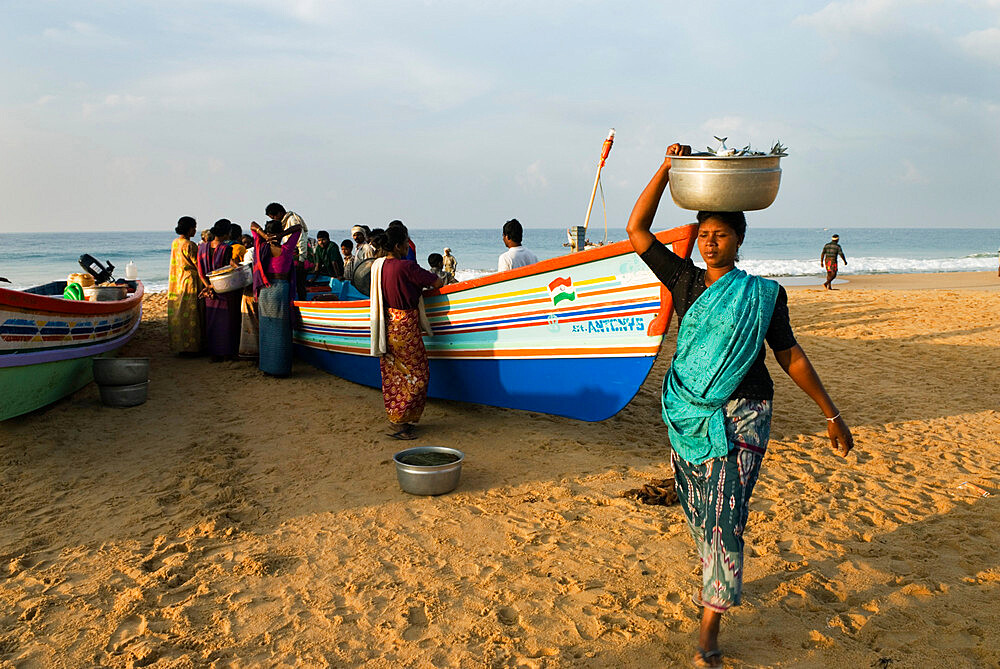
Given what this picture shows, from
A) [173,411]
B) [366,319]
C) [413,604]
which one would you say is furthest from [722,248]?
[173,411]

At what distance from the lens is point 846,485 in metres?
4.66

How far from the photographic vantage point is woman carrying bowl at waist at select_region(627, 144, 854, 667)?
7.75ft

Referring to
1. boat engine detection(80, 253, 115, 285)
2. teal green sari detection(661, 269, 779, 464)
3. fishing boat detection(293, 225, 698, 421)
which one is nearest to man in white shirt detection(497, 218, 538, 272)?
fishing boat detection(293, 225, 698, 421)

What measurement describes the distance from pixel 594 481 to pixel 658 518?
26.8 inches

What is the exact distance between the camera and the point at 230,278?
7.59m

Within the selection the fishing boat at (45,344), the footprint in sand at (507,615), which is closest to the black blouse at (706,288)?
the footprint in sand at (507,615)

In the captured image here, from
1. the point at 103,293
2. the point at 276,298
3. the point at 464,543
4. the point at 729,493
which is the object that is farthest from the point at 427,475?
the point at 103,293

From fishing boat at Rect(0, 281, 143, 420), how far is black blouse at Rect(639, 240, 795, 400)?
4.69 m

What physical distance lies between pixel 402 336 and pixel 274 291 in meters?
→ 2.43

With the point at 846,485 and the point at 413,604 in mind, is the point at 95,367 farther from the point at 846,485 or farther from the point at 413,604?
the point at 846,485

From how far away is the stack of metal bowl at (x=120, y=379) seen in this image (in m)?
6.04

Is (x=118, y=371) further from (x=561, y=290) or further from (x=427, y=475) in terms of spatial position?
(x=561, y=290)

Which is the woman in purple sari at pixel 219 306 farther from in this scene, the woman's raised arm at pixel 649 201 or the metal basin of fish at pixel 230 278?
the woman's raised arm at pixel 649 201

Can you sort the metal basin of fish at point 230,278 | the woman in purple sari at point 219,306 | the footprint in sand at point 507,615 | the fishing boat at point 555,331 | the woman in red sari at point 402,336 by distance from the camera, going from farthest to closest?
1. the woman in purple sari at point 219,306
2. the metal basin of fish at point 230,278
3. the woman in red sari at point 402,336
4. the fishing boat at point 555,331
5. the footprint in sand at point 507,615
